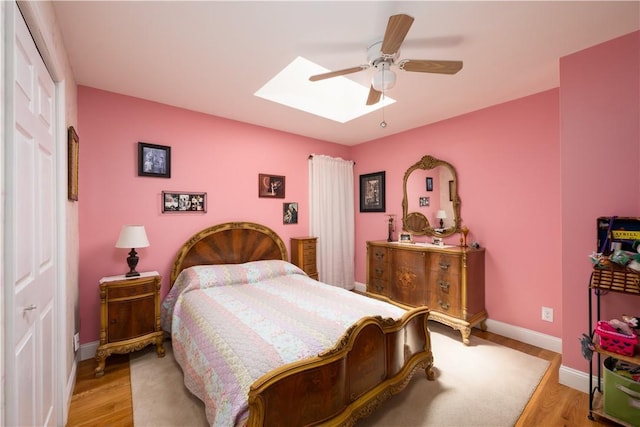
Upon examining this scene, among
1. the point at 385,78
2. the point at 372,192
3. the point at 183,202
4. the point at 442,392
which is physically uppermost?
the point at 385,78

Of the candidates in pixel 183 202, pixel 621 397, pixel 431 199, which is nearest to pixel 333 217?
pixel 431 199

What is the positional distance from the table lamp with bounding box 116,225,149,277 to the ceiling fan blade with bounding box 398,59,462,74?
2.67m

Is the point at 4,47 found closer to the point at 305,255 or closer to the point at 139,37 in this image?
the point at 139,37

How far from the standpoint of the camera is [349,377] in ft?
5.39

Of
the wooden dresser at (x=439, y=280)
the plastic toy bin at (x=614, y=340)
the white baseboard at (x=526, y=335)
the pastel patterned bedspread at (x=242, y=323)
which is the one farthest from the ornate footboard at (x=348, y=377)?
the white baseboard at (x=526, y=335)

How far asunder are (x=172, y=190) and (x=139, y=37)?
1.60 meters

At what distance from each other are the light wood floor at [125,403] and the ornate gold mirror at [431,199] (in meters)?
1.74

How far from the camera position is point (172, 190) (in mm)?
3104

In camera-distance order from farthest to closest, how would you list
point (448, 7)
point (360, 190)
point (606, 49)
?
point (360, 190), point (606, 49), point (448, 7)

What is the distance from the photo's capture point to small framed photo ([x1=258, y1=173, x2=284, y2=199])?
12.5 ft

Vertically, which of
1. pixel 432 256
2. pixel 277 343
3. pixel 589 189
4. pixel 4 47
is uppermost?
pixel 4 47

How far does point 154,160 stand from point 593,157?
13.0 ft

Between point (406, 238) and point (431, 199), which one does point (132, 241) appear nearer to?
point (406, 238)

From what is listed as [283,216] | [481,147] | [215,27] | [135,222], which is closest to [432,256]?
[481,147]
